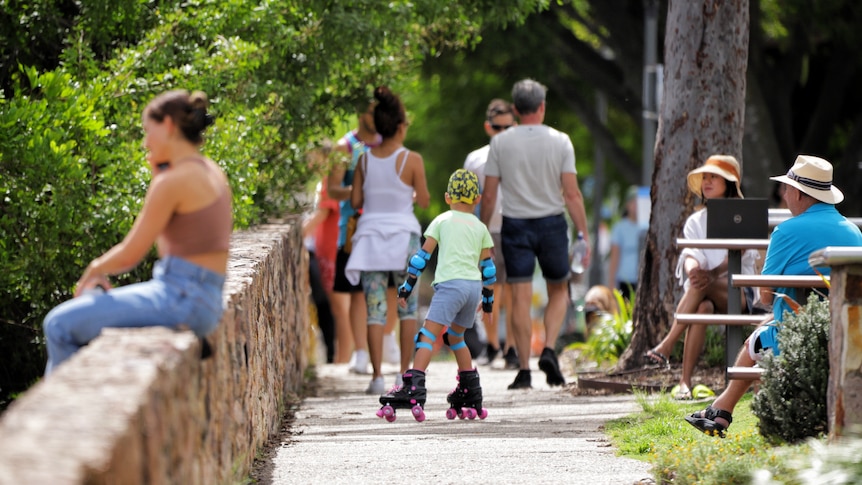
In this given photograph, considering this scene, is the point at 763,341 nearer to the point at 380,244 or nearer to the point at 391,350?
the point at 380,244

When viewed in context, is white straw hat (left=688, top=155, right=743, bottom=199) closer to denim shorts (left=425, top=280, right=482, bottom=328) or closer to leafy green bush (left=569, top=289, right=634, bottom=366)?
denim shorts (left=425, top=280, right=482, bottom=328)

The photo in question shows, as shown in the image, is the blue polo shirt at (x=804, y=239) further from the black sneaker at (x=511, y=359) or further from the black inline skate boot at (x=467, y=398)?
the black sneaker at (x=511, y=359)

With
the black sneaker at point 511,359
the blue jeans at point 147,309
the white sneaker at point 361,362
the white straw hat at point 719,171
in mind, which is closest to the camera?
the blue jeans at point 147,309

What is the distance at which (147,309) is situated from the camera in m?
5.12

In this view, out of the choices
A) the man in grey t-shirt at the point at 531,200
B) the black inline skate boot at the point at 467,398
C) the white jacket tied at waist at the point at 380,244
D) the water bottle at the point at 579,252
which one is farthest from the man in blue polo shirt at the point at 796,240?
the white jacket tied at waist at the point at 380,244

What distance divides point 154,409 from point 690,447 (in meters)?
2.99

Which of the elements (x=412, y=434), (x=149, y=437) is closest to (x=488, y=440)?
(x=412, y=434)

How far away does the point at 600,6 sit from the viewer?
21.0 m

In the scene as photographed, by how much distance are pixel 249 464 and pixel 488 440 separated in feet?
5.03

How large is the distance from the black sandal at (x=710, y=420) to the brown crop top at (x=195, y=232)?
2.95 m

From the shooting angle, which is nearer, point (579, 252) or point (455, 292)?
point (455, 292)

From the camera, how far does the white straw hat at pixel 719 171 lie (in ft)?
31.6

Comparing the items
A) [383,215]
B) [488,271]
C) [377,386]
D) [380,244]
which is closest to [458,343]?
[488,271]

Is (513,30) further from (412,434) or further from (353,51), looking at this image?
(412,434)
